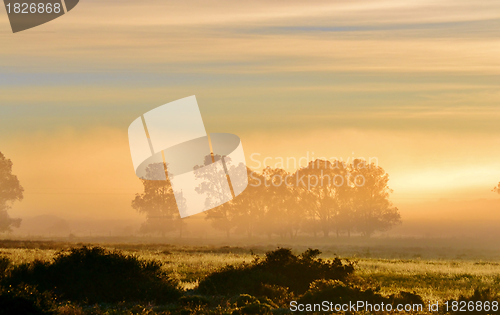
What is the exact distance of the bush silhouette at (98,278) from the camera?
2098 cm

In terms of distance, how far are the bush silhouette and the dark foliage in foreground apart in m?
1.79

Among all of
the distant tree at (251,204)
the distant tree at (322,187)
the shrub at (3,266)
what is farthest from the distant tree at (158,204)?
the shrub at (3,266)

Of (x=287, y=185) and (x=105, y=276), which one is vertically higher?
(x=287, y=185)

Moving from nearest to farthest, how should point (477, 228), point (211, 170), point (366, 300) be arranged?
point (366, 300)
point (211, 170)
point (477, 228)

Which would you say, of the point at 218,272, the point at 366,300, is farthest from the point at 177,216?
the point at 366,300

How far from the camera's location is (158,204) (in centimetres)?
9088

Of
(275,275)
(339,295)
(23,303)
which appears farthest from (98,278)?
(339,295)

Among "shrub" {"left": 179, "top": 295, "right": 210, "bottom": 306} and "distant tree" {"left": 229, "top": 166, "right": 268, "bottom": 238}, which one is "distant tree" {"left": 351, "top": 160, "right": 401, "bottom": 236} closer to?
"distant tree" {"left": 229, "top": 166, "right": 268, "bottom": 238}

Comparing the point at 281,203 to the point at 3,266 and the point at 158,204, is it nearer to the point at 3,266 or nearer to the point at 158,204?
the point at 158,204

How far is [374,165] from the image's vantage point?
90.8 metres

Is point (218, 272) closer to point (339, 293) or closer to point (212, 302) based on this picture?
point (212, 302)

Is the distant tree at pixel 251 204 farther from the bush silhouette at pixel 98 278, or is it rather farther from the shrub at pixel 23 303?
the shrub at pixel 23 303

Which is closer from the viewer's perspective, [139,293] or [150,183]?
[139,293]

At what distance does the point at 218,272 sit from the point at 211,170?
201 ft
